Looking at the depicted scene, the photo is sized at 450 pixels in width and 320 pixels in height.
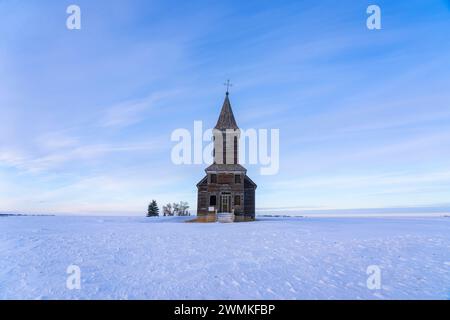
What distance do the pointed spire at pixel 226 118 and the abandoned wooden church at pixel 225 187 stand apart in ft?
1.60

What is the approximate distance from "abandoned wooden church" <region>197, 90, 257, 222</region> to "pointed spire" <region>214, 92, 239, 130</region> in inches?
19.3

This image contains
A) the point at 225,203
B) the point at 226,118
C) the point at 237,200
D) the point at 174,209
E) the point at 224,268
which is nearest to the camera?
the point at 224,268

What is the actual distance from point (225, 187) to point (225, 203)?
176 centimetres

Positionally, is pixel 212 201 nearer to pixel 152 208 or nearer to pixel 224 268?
pixel 224 268

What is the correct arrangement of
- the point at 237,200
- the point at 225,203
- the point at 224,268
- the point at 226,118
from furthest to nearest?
the point at 226,118 → the point at 225,203 → the point at 237,200 → the point at 224,268

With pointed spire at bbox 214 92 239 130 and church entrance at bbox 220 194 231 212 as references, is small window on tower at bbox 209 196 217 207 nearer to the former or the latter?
church entrance at bbox 220 194 231 212

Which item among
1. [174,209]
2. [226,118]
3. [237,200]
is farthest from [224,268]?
[174,209]

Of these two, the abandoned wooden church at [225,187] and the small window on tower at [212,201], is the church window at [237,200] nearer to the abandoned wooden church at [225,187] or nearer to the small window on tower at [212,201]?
the abandoned wooden church at [225,187]

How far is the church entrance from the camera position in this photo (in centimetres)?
3020

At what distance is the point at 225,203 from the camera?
30.3m

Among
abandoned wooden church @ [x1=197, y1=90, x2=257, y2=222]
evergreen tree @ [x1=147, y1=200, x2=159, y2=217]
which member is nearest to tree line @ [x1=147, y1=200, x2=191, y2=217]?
evergreen tree @ [x1=147, y1=200, x2=159, y2=217]

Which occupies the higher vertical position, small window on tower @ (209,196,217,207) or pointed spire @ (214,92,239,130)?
pointed spire @ (214,92,239,130)

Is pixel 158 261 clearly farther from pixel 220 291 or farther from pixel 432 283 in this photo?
pixel 432 283
